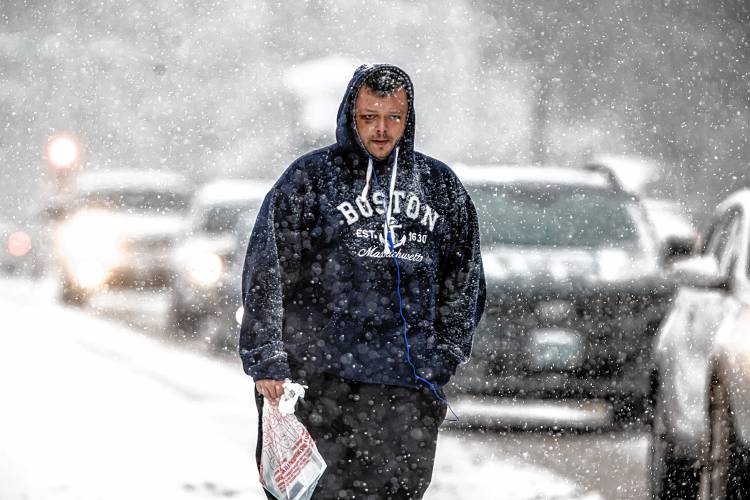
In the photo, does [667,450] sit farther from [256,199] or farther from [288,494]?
[256,199]

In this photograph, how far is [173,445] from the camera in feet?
24.0

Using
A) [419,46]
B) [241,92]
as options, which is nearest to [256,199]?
[419,46]

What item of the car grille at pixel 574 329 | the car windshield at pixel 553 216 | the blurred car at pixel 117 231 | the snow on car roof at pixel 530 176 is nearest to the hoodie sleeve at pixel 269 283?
the car grille at pixel 574 329

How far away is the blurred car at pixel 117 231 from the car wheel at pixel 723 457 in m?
11.7

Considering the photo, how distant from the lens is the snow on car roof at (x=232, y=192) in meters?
12.3

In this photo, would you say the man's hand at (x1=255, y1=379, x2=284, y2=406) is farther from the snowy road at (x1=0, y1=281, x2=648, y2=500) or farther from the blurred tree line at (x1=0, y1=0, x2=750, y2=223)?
the blurred tree line at (x1=0, y1=0, x2=750, y2=223)

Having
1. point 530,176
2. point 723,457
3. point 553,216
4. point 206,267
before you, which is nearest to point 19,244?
point 206,267

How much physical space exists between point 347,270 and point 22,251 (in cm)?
2710

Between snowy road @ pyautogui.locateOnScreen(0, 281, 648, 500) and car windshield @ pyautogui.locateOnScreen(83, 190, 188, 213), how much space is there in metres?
7.37

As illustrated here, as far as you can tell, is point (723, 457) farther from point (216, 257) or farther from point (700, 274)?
point (216, 257)

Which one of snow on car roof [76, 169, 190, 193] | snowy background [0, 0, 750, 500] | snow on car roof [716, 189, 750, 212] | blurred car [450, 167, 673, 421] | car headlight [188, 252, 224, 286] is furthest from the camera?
snow on car roof [76, 169, 190, 193]

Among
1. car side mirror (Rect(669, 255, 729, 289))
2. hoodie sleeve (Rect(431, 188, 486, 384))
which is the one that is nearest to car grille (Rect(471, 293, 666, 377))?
car side mirror (Rect(669, 255, 729, 289))

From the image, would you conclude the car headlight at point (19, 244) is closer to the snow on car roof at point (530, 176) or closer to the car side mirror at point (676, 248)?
the snow on car roof at point (530, 176)

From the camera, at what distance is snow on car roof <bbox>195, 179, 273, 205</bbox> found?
12.3 m
